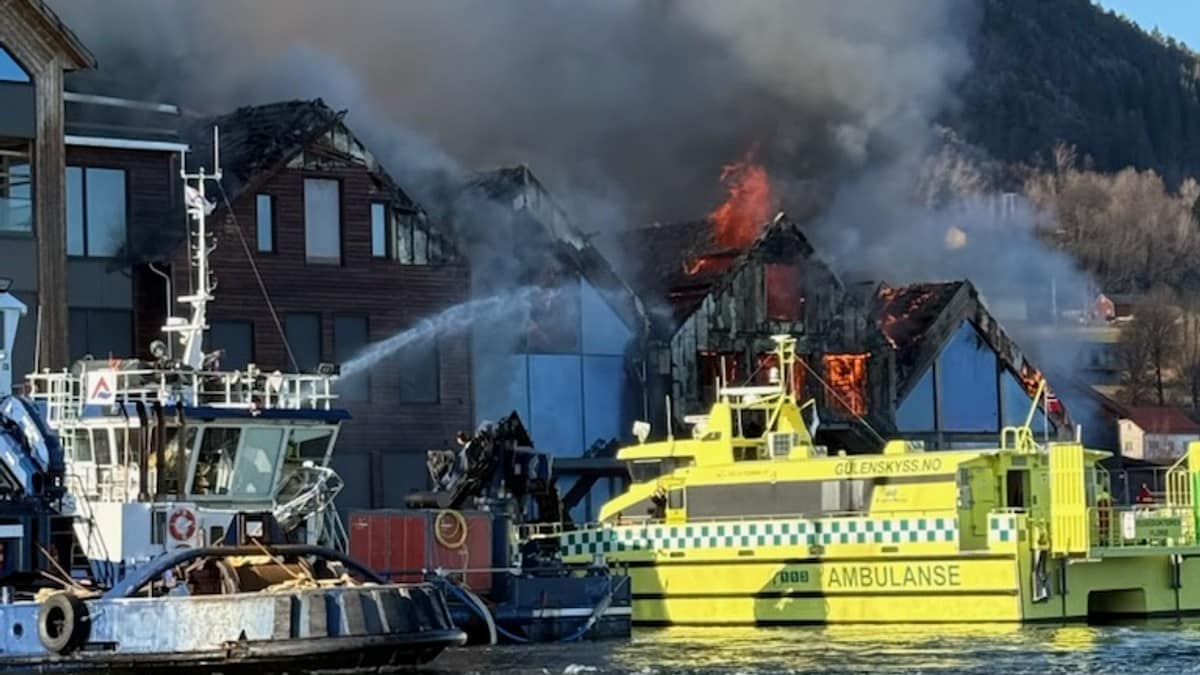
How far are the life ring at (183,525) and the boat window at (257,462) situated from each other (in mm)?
1516

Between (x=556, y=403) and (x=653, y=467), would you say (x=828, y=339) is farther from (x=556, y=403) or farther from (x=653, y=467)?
(x=653, y=467)

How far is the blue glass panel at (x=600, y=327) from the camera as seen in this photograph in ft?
198

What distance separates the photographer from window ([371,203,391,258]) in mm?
56438

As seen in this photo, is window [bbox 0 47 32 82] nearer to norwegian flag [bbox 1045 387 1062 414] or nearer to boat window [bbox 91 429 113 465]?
boat window [bbox 91 429 113 465]

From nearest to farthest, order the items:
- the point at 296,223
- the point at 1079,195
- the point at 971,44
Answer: the point at 296,223 < the point at 1079,195 < the point at 971,44

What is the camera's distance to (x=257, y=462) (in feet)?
137

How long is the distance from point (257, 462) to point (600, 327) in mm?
19730

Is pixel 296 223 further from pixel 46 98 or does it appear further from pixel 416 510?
pixel 416 510

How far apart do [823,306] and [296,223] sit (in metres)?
15.0

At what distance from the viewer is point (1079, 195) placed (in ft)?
372

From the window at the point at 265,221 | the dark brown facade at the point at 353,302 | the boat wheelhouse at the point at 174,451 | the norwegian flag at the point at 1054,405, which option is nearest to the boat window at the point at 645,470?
the dark brown facade at the point at 353,302

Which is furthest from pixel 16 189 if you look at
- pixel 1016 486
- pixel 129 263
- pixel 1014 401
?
pixel 1014 401

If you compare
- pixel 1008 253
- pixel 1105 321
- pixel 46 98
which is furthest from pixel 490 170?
pixel 1105 321

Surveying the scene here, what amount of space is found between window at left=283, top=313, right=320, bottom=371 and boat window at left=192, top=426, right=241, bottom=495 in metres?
13.0
